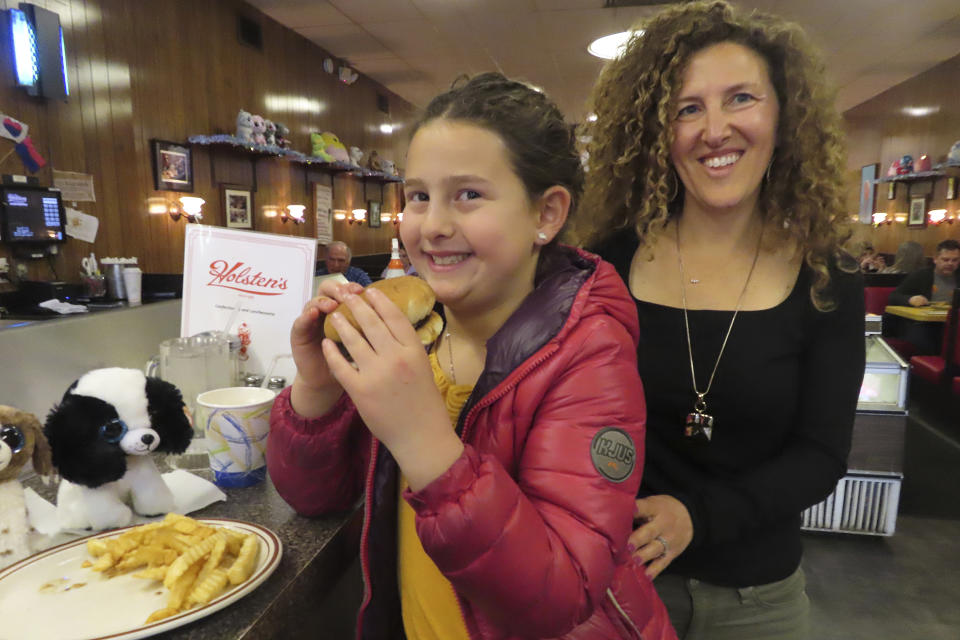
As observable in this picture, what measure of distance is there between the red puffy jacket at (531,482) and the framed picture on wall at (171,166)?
5.32 m

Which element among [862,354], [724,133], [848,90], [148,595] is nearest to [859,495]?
[862,354]

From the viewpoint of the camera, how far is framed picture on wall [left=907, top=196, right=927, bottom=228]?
29.8 feet

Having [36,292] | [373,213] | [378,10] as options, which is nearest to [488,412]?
[36,292]

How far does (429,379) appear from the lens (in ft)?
2.33

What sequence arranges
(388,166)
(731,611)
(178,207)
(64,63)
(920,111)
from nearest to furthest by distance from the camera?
(731,611) → (64,63) → (178,207) → (920,111) → (388,166)

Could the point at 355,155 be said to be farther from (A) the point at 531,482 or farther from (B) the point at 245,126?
(A) the point at 531,482

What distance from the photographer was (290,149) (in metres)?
6.95

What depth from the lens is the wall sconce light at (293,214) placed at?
7.43 meters

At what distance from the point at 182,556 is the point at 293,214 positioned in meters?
7.21

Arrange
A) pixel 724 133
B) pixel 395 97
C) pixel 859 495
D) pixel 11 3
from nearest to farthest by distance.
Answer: pixel 724 133 → pixel 859 495 → pixel 11 3 → pixel 395 97

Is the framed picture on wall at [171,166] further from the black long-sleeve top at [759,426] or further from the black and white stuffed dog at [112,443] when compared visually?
the black long-sleeve top at [759,426]

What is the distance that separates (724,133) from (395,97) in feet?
33.5

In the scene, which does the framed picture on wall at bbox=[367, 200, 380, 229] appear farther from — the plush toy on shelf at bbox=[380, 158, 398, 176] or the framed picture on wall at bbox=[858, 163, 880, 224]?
the framed picture on wall at bbox=[858, 163, 880, 224]

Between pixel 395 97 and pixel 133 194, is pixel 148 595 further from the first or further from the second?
pixel 395 97
